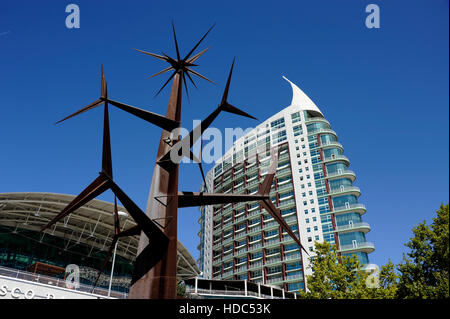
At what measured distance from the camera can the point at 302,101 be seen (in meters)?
89.4

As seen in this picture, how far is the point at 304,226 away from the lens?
71562mm

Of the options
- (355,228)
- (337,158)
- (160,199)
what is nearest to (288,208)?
(337,158)

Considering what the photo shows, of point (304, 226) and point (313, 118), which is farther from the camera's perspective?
point (313, 118)

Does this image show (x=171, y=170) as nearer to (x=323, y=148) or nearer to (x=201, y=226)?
(x=323, y=148)

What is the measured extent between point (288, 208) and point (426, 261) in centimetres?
4840

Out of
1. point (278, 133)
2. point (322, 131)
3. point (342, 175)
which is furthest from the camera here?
point (278, 133)

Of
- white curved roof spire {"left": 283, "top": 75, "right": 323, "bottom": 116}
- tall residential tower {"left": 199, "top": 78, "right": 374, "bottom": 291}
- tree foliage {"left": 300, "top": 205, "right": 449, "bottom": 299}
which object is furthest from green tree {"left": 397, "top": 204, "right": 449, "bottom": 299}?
white curved roof spire {"left": 283, "top": 75, "right": 323, "bottom": 116}

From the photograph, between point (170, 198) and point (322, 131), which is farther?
point (322, 131)

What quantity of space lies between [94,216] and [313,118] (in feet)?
192

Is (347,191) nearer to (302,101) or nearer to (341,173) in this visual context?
(341,173)

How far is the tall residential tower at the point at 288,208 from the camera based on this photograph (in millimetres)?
67625

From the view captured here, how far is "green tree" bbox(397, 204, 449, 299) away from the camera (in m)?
27.7
